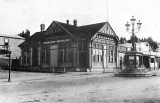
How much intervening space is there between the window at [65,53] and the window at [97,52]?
359 centimetres

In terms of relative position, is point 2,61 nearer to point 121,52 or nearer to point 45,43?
point 45,43

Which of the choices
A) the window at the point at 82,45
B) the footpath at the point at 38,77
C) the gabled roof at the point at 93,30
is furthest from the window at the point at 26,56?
the footpath at the point at 38,77

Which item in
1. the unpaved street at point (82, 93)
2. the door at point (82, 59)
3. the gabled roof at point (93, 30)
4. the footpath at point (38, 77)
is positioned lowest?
the footpath at point (38, 77)

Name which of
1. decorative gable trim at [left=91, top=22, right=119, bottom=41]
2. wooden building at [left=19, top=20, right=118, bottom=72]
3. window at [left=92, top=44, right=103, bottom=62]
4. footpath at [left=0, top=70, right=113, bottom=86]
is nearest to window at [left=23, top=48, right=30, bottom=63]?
wooden building at [left=19, top=20, right=118, bottom=72]

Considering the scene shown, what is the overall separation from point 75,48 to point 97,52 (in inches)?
146

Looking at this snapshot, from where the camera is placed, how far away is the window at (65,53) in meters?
31.0

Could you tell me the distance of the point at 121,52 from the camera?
41.6m

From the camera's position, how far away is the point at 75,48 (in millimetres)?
30156

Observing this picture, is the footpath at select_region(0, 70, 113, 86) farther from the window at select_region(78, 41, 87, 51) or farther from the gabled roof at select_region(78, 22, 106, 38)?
the gabled roof at select_region(78, 22, 106, 38)

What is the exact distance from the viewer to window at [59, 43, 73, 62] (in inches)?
1221

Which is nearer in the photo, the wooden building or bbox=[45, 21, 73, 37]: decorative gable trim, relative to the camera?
the wooden building

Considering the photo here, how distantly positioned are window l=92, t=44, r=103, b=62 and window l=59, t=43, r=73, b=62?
3592mm

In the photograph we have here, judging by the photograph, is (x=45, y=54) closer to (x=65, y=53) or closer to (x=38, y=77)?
(x=65, y=53)

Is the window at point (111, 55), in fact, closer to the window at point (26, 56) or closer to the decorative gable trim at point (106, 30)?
the decorative gable trim at point (106, 30)
